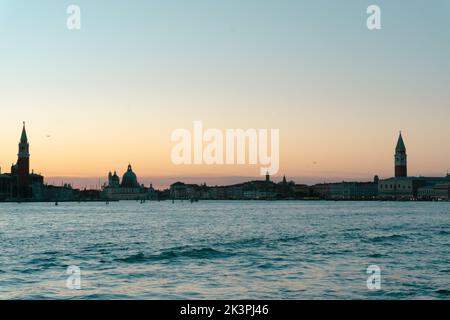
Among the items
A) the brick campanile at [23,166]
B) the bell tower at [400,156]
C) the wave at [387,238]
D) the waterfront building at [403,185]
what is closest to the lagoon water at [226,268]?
the wave at [387,238]

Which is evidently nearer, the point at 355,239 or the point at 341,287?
the point at 341,287

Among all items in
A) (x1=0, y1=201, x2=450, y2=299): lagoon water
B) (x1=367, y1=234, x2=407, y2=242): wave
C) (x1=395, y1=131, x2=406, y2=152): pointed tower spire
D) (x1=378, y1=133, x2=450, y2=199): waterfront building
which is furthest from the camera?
(x1=395, y1=131, x2=406, y2=152): pointed tower spire

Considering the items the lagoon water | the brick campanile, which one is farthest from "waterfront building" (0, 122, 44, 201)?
the lagoon water

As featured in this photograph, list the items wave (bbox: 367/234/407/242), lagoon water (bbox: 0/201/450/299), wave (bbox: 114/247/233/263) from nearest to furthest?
1. lagoon water (bbox: 0/201/450/299)
2. wave (bbox: 114/247/233/263)
3. wave (bbox: 367/234/407/242)

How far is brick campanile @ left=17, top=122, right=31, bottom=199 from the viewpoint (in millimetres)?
171125

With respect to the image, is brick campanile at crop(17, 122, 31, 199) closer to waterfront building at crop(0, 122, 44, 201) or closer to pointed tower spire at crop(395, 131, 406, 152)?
waterfront building at crop(0, 122, 44, 201)

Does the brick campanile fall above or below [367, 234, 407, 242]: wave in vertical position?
above

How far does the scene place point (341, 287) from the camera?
15.6 m

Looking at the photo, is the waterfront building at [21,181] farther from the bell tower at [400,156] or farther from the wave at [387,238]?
the wave at [387,238]

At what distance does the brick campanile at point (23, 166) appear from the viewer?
17112 centimetres

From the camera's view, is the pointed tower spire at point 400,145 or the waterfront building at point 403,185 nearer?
the waterfront building at point 403,185

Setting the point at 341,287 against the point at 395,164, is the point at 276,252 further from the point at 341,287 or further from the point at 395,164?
the point at 395,164
